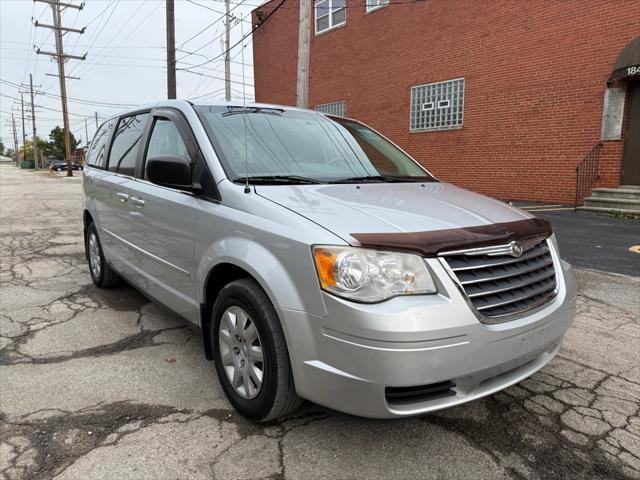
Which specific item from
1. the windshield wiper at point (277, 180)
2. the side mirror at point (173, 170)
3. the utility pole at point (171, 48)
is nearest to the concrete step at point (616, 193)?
the windshield wiper at point (277, 180)

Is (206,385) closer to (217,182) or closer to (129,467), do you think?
(129,467)

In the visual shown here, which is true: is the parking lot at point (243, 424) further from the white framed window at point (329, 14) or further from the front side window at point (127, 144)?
the white framed window at point (329, 14)

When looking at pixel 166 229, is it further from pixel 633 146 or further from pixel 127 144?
pixel 633 146

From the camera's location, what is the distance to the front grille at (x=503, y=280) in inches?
85.7

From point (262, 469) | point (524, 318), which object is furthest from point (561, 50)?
point (262, 469)

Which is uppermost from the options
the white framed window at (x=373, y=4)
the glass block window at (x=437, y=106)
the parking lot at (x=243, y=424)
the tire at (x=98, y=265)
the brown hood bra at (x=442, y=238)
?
the white framed window at (x=373, y=4)

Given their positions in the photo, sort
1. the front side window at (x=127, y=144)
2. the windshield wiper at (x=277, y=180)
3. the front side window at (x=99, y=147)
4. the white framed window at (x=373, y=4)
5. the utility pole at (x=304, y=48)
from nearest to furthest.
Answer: the windshield wiper at (x=277, y=180) → the front side window at (x=127, y=144) → the front side window at (x=99, y=147) → the utility pole at (x=304, y=48) → the white framed window at (x=373, y=4)

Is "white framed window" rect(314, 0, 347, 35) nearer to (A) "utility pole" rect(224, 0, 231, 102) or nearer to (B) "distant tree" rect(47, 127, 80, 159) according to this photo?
(A) "utility pole" rect(224, 0, 231, 102)

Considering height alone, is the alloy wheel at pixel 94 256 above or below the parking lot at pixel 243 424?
above

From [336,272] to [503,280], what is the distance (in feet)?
2.76

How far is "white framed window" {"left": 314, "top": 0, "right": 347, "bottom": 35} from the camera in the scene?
58.0 feet

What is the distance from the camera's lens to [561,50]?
11250mm

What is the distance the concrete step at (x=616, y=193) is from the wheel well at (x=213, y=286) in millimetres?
10167

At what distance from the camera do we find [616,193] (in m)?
10.5
